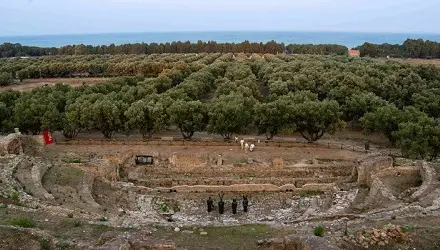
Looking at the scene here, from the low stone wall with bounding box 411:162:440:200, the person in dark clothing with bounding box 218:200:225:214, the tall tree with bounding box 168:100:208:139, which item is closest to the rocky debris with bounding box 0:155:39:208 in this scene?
the person in dark clothing with bounding box 218:200:225:214

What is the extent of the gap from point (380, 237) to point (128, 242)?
9.92 m

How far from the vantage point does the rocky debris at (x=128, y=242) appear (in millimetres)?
16547

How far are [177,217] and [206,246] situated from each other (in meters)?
10.3

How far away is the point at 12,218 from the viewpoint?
68.8ft

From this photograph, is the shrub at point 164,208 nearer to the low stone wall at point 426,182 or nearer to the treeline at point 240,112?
the low stone wall at point 426,182

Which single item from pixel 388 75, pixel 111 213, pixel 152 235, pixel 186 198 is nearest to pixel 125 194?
pixel 186 198

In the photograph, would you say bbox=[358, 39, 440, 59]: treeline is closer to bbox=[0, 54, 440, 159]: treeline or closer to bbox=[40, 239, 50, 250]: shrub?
bbox=[0, 54, 440, 159]: treeline

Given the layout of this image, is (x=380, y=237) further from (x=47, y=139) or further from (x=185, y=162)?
(x=47, y=139)

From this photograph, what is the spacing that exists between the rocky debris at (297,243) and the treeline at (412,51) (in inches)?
5236

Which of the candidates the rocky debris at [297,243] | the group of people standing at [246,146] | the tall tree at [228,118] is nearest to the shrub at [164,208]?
the rocky debris at [297,243]

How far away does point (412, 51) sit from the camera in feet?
454

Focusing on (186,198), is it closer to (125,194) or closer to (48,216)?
(125,194)

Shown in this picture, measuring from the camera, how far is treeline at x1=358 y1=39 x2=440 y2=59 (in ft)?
441

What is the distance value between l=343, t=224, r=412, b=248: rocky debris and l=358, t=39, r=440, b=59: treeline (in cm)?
13124
